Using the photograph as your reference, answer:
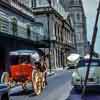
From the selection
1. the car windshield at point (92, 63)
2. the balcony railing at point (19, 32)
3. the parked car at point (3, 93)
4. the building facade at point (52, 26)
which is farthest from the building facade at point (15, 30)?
the parked car at point (3, 93)

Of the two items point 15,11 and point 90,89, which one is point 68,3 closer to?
point 15,11

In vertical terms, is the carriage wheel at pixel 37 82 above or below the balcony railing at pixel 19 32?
below

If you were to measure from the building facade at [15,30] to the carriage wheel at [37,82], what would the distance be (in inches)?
646

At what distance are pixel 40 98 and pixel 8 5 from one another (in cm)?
2997

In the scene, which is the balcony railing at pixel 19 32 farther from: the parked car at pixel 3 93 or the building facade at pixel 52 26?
the parked car at pixel 3 93

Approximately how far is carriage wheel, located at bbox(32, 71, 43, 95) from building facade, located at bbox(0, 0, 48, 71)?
1641 centimetres


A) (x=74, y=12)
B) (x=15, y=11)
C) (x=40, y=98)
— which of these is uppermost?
(x=74, y=12)

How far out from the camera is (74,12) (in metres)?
150

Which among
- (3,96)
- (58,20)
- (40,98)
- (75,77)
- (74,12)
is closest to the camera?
(3,96)

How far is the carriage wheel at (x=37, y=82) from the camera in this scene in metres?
21.8

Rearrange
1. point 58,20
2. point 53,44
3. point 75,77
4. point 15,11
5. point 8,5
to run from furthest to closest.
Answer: point 58,20, point 53,44, point 15,11, point 8,5, point 75,77

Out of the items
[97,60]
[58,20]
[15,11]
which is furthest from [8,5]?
[58,20]

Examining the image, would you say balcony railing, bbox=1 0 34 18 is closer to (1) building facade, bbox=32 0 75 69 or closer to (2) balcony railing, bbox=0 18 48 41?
(2) balcony railing, bbox=0 18 48 41

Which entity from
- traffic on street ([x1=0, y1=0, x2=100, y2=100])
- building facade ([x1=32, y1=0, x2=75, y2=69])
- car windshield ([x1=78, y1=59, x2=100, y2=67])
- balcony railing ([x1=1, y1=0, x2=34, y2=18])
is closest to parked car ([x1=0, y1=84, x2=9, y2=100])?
traffic on street ([x1=0, y1=0, x2=100, y2=100])
